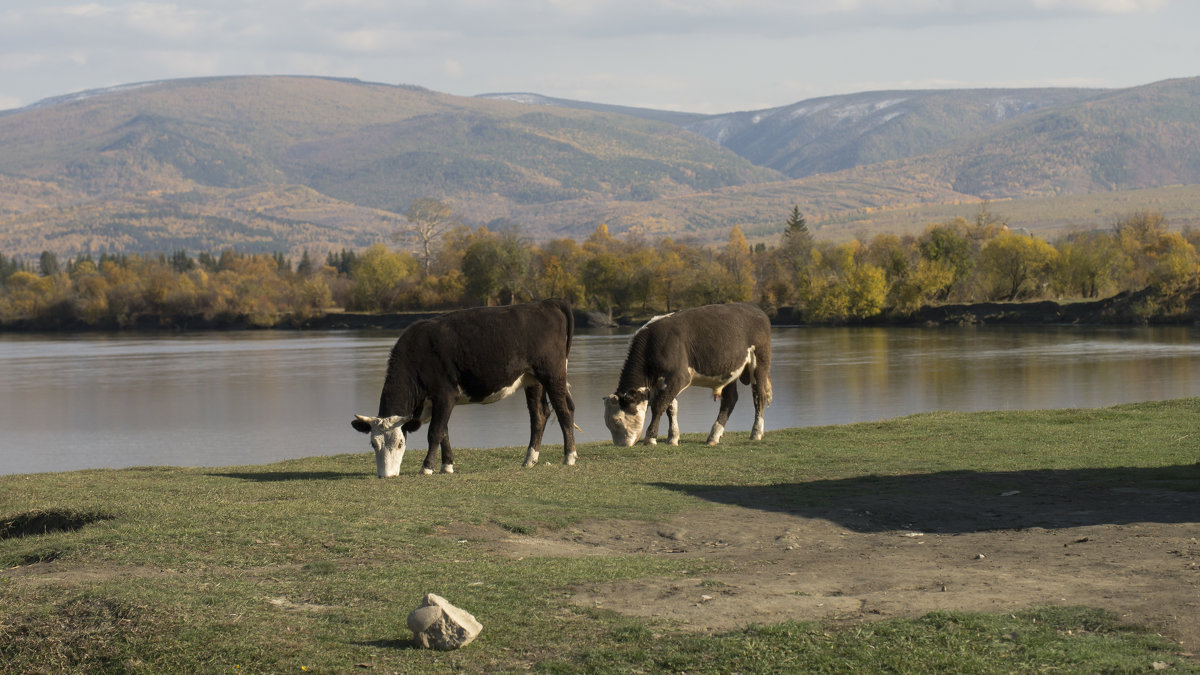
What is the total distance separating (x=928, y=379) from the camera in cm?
4347

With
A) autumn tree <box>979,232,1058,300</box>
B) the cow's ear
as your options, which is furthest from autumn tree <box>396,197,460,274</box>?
the cow's ear

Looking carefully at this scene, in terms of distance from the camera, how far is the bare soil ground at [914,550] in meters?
7.90

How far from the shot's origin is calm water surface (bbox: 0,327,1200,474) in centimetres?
2909

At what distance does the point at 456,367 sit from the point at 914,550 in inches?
304

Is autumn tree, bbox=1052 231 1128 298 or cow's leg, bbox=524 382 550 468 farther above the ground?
autumn tree, bbox=1052 231 1128 298

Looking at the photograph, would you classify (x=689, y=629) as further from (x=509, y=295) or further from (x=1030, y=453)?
(x=509, y=295)

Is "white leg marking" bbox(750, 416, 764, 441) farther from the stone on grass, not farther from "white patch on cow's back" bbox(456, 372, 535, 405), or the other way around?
the stone on grass

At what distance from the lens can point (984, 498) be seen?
43.0ft

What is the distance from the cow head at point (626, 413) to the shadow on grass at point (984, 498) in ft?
12.8

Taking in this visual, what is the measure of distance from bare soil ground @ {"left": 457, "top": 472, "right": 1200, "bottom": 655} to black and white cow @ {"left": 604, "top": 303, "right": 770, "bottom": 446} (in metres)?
4.29

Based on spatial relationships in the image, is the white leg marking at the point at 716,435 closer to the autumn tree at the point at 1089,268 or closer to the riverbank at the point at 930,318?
the riverbank at the point at 930,318

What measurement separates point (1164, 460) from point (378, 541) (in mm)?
10518

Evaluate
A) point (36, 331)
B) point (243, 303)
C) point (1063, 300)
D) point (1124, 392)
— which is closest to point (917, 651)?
point (1124, 392)

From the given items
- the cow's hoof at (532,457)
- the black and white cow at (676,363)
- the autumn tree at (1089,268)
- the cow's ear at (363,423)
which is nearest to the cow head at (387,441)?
the cow's ear at (363,423)
